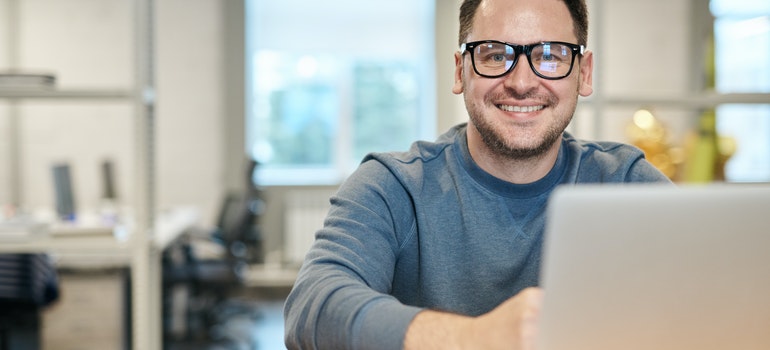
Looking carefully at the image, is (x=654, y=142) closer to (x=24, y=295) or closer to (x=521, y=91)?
(x=521, y=91)

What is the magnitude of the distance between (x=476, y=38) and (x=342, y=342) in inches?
22.6

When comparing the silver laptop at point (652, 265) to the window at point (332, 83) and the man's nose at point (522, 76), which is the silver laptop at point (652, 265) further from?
the window at point (332, 83)

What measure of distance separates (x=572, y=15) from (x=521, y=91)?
159 millimetres

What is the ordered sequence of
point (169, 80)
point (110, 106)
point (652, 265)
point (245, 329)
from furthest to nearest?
point (169, 80) < point (110, 106) < point (245, 329) < point (652, 265)

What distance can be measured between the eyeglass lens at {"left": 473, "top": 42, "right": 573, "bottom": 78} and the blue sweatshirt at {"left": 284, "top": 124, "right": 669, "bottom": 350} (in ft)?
0.56

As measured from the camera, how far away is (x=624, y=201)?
1.95ft

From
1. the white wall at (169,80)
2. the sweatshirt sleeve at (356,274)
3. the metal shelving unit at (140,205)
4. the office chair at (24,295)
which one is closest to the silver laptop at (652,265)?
the sweatshirt sleeve at (356,274)

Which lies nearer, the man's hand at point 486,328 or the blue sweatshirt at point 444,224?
the man's hand at point 486,328

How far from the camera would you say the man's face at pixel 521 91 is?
3.87 ft

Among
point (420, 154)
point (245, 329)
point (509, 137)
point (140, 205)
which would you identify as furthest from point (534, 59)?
point (245, 329)

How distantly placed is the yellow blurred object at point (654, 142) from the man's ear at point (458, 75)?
5.61 feet

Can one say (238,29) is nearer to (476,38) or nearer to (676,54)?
(676,54)

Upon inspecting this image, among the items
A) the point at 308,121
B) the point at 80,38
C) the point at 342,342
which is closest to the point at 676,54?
the point at 308,121

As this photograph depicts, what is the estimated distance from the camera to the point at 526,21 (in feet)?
3.87
